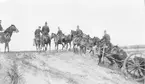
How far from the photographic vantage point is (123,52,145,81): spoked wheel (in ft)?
63.4

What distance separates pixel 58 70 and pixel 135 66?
Answer: 4.78 metres

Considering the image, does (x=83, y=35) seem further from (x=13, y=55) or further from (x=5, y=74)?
(x=5, y=74)

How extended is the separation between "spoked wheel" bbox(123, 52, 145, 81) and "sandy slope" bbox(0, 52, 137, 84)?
1.87 ft

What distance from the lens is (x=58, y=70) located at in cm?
1948

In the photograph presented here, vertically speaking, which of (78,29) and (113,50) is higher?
(78,29)

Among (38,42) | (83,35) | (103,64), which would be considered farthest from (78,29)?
(103,64)

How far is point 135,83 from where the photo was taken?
1897 cm

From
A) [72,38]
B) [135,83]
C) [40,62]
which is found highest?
[72,38]

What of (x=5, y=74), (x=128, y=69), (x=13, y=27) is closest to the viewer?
(x=5, y=74)

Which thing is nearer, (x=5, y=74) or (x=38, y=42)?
(x=5, y=74)

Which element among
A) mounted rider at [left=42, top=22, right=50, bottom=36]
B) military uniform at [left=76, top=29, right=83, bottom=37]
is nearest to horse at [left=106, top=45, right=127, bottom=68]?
military uniform at [left=76, top=29, right=83, bottom=37]

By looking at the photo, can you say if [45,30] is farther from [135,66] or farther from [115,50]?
[135,66]

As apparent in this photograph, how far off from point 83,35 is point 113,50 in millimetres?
5680

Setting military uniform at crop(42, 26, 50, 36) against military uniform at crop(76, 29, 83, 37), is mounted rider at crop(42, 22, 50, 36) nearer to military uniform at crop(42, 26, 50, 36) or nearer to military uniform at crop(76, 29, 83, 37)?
military uniform at crop(42, 26, 50, 36)
